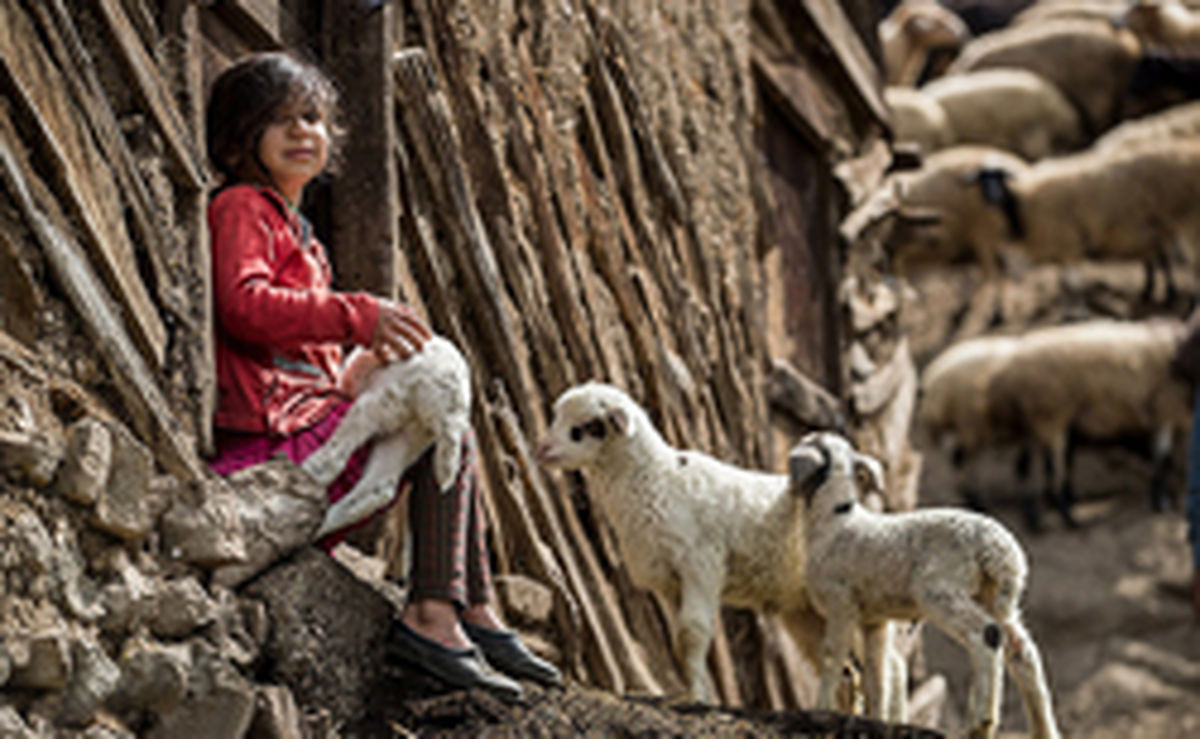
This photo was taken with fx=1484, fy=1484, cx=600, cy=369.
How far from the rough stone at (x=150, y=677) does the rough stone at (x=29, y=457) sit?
1.08 ft

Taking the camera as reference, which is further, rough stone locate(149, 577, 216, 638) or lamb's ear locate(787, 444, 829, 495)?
lamb's ear locate(787, 444, 829, 495)

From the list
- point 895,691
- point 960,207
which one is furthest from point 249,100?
point 960,207

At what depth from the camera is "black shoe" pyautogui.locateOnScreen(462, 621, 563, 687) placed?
3.09 metres

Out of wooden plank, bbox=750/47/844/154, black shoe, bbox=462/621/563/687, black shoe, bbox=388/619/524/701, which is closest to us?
black shoe, bbox=388/619/524/701

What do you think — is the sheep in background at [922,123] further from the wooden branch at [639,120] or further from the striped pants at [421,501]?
the striped pants at [421,501]

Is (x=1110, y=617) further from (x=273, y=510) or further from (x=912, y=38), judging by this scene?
(x=273, y=510)

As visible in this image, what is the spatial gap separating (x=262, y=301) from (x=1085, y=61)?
15693 millimetres

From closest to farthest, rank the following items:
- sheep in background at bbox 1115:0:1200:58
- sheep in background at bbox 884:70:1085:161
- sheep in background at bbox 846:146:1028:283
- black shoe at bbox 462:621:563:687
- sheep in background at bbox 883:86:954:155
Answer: black shoe at bbox 462:621:563:687 → sheep in background at bbox 846:146:1028:283 → sheep in background at bbox 883:86:954:155 → sheep in background at bbox 884:70:1085:161 → sheep in background at bbox 1115:0:1200:58

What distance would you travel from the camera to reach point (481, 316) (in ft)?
13.8

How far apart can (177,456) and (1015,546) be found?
2040mm

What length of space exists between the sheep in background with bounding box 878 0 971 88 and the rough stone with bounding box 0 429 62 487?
54.6 ft

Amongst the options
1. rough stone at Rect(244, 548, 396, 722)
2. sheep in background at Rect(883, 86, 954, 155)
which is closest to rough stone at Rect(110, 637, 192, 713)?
rough stone at Rect(244, 548, 396, 722)

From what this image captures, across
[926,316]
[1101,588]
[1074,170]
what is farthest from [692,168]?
[926,316]

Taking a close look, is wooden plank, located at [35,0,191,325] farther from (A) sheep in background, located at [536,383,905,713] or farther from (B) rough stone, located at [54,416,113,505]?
(A) sheep in background, located at [536,383,905,713]
